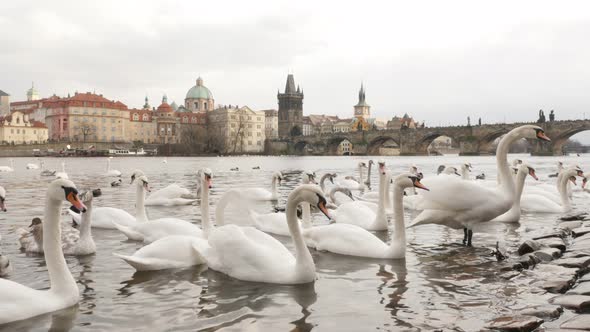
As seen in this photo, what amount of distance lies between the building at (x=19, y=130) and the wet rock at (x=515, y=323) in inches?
4647

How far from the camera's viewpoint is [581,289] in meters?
4.89

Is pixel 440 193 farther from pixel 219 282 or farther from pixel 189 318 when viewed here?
pixel 189 318

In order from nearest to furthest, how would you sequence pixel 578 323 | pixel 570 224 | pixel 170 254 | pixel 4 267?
pixel 578 323 < pixel 4 267 < pixel 170 254 < pixel 570 224

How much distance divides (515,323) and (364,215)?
16.3 ft

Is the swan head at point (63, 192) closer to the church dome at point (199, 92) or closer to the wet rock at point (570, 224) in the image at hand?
the wet rock at point (570, 224)

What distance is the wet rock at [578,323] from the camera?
3.80m

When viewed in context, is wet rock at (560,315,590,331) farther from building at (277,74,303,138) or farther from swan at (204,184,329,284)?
building at (277,74,303,138)

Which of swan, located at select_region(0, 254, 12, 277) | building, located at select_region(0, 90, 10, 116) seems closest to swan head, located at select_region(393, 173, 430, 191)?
swan, located at select_region(0, 254, 12, 277)

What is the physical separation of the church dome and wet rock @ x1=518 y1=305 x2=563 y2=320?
15792cm

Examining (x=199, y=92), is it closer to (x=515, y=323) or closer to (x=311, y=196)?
(x=311, y=196)

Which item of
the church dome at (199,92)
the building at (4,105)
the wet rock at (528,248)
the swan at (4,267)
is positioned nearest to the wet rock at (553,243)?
the wet rock at (528,248)

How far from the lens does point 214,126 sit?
134125mm

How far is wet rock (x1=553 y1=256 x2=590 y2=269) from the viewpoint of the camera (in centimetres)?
584

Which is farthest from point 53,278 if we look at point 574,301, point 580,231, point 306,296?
point 580,231
